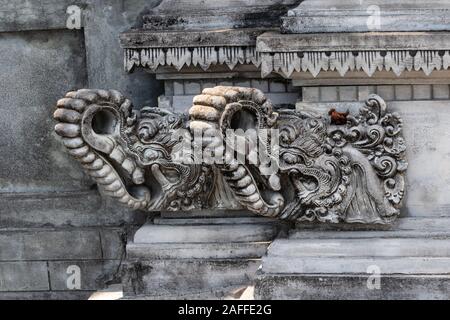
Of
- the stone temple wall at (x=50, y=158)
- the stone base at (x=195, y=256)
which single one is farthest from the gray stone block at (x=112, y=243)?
the stone base at (x=195, y=256)

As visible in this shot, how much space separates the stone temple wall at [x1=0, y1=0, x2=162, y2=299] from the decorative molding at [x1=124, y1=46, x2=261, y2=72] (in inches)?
23.3

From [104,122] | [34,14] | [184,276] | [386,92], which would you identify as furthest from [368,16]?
[34,14]

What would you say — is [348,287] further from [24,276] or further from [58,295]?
[24,276]

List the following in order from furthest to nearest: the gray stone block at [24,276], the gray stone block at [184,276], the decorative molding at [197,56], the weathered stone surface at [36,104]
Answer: the gray stone block at [24,276]
the weathered stone surface at [36,104]
the gray stone block at [184,276]
the decorative molding at [197,56]

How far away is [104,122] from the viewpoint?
1030 centimetres

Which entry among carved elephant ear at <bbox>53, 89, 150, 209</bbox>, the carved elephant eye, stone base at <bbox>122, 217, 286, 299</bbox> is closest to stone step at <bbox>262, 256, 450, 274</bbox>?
stone base at <bbox>122, 217, 286, 299</bbox>

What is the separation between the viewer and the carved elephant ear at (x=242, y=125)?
9805mm

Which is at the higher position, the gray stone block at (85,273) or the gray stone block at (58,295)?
the gray stone block at (85,273)

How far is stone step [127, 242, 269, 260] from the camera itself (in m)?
10.5

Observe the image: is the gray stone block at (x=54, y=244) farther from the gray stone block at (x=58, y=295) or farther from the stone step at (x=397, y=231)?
the stone step at (x=397, y=231)

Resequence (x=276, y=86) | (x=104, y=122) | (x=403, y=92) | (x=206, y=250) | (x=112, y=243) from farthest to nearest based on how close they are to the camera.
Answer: (x=112, y=243)
(x=276, y=86)
(x=206, y=250)
(x=104, y=122)
(x=403, y=92)

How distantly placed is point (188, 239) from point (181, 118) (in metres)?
0.80

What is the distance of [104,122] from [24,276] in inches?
64.4

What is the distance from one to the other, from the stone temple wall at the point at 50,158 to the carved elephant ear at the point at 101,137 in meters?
0.87
